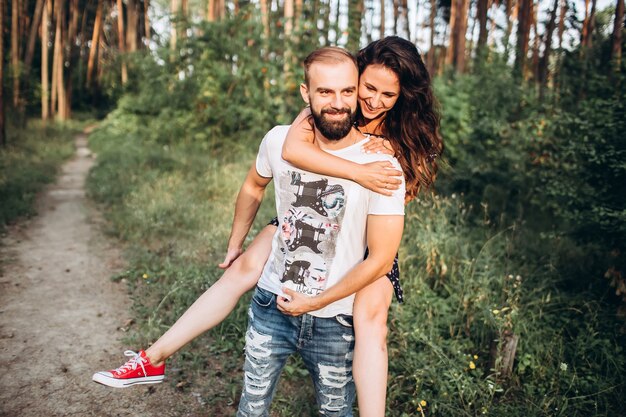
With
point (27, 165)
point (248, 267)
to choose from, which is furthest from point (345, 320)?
point (27, 165)

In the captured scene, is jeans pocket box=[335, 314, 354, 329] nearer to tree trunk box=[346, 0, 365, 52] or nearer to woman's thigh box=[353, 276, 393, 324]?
woman's thigh box=[353, 276, 393, 324]

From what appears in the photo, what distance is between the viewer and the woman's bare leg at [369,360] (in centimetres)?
180

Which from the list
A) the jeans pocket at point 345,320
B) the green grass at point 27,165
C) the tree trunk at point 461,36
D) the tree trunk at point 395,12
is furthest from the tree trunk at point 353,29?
the tree trunk at point 395,12

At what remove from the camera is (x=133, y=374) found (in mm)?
2117

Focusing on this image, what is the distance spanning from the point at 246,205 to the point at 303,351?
2.51ft

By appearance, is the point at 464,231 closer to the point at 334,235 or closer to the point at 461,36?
the point at 334,235

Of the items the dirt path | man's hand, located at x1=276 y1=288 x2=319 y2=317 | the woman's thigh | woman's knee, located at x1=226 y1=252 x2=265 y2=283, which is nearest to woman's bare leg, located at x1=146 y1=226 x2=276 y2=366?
woman's knee, located at x1=226 y1=252 x2=265 y2=283

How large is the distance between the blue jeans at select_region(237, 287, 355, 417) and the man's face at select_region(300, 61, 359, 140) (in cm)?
74

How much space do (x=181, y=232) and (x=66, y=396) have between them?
126 inches

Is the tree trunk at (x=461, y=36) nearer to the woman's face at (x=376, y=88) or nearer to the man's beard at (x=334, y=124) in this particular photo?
the woman's face at (x=376, y=88)

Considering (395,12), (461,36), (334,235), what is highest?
(395,12)

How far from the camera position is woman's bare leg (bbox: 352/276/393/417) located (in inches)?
70.9

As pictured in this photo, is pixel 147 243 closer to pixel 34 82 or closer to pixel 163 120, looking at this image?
pixel 163 120

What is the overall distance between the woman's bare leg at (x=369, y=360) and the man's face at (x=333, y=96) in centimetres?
72
